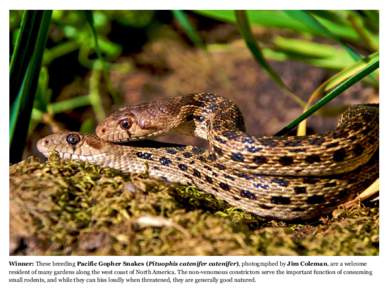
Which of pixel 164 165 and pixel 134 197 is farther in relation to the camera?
pixel 164 165

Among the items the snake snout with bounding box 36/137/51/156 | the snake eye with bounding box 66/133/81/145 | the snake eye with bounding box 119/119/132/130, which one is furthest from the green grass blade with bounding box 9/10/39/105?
the snake eye with bounding box 119/119/132/130

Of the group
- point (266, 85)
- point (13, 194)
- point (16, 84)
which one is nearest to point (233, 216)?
point (13, 194)

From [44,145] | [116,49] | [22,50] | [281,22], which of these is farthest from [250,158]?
[116,49]

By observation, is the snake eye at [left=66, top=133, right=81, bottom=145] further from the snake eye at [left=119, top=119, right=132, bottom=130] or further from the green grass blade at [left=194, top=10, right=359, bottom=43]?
the green grass blade at [left=194, top=10, right=359, bottom=43]

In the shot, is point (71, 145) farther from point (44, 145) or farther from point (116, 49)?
point (116, 49)

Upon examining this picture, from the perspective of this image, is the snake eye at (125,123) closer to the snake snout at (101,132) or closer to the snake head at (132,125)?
the snake head at (132,125)
